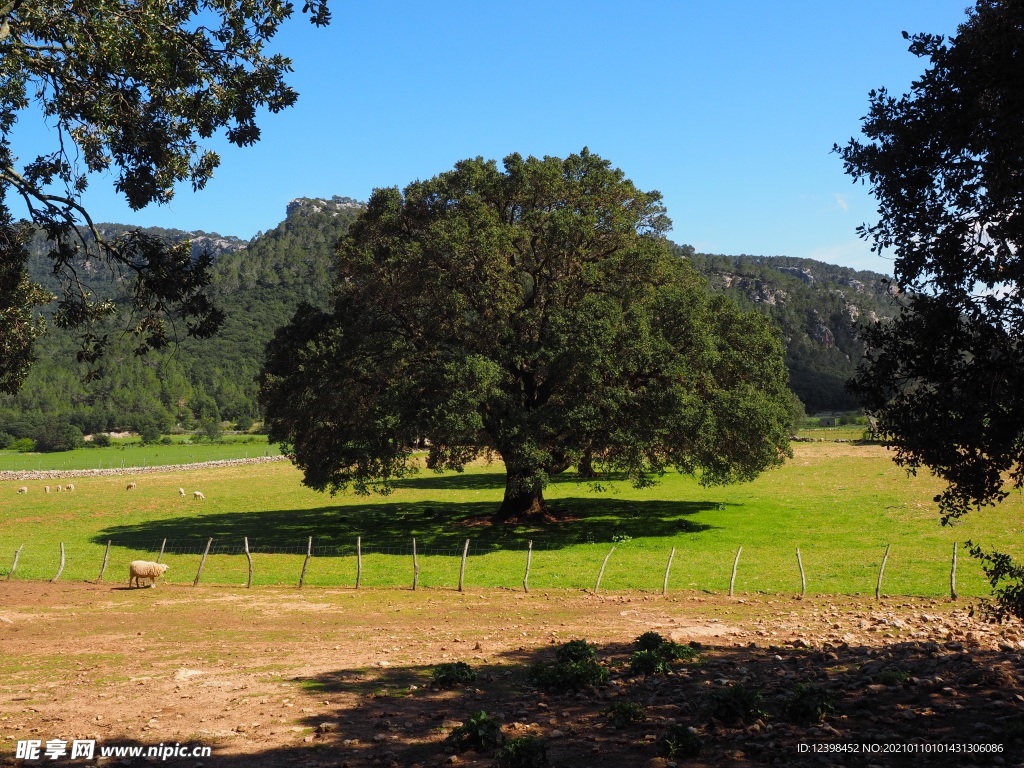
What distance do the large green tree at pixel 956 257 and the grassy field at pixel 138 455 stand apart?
99.4m

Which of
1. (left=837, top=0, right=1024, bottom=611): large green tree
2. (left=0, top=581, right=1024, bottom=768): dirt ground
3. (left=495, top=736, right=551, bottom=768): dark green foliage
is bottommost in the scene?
(left=0, top=581, right=1024, bottom=768): dirt ground

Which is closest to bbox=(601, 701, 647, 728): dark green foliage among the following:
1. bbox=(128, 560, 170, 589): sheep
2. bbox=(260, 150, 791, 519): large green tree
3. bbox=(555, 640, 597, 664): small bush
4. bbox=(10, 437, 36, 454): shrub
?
bbox=(555, 640, 597, 664): small bush

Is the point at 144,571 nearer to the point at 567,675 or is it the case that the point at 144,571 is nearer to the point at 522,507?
the point at 567,675

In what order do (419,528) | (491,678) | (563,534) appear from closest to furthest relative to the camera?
(491,678)
(563,534)
(419,528)

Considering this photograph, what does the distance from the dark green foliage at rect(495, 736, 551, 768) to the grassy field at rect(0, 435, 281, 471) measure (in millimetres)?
98062

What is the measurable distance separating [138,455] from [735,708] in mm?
121754

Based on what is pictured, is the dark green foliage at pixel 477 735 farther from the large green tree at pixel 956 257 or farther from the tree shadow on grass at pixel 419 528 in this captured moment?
the tree shadow on grass at pixel 419 528

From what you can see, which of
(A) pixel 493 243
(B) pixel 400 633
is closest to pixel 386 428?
(A) pixel 493 243

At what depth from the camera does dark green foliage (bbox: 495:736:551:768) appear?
35.0 feet

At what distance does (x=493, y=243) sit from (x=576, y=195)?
636cm

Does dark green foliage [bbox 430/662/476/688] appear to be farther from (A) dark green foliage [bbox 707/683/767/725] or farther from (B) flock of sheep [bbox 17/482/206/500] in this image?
(B) flock of sheep [bbox 17/482/206/500]

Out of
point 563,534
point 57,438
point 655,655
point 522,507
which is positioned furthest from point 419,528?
point 57,438

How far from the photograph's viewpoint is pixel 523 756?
10.7 metres

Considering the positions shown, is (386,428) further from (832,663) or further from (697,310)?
(832,663)
